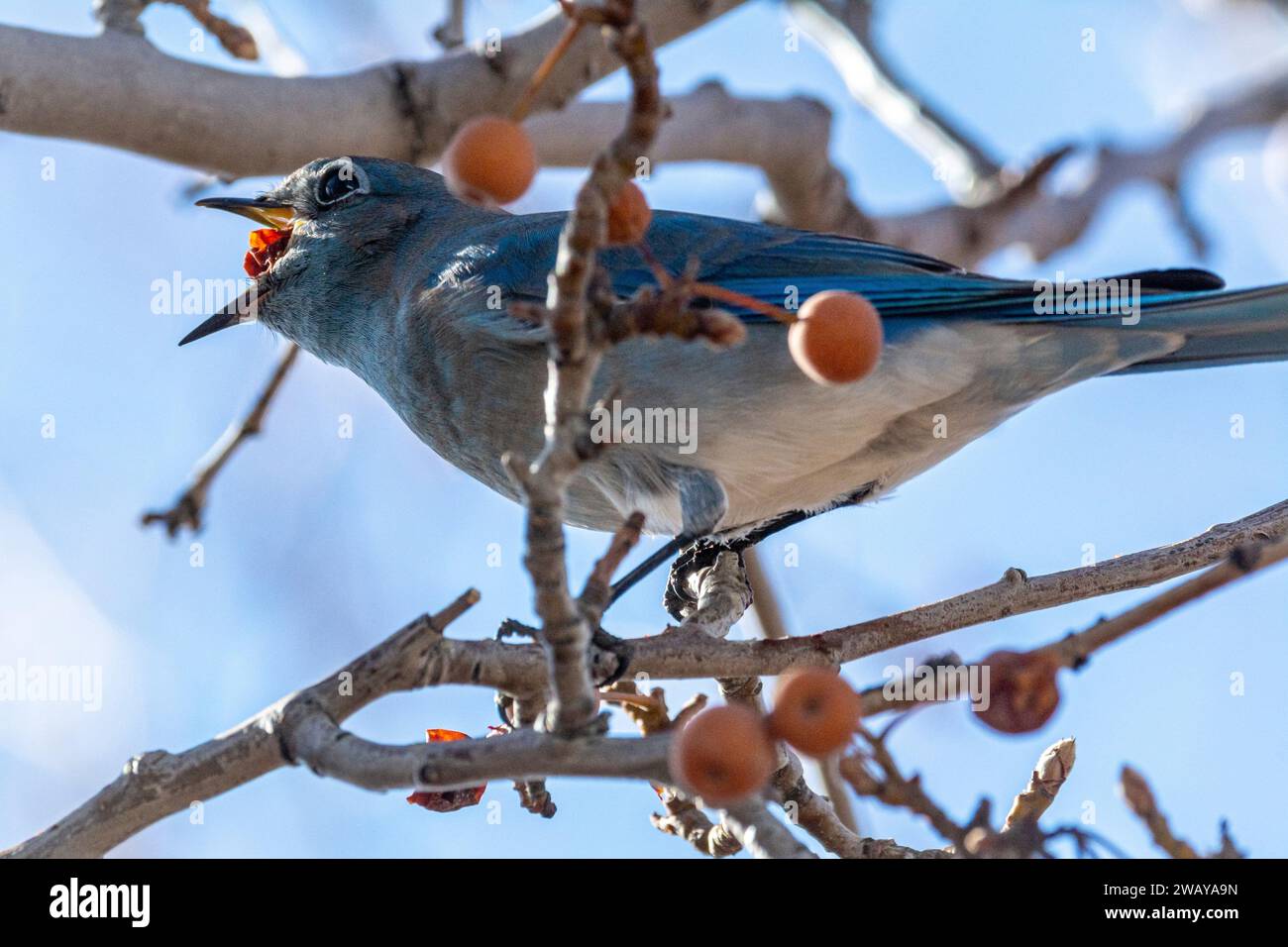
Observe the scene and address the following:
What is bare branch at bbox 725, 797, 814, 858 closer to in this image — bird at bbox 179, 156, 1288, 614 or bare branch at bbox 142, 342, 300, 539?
bird at bbox 179, 156, 1288, 614

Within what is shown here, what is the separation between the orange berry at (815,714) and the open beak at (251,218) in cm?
295

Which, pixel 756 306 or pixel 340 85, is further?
pixel 340 85

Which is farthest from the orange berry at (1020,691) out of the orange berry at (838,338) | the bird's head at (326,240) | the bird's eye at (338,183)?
the bird's eye at (338,183)

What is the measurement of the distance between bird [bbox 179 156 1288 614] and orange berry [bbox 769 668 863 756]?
1769 millimetres

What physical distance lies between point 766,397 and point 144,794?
74.2 inches

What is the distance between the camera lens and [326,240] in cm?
453

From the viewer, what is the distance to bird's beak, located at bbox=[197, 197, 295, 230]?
460 centimetres

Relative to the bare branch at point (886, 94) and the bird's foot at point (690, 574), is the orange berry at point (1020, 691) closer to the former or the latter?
the bird's foot at point (690, 574)

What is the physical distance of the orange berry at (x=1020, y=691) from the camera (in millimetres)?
1719

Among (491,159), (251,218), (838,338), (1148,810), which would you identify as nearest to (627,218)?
(491,159)

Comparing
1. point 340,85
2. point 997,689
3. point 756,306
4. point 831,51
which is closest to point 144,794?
point 756,306

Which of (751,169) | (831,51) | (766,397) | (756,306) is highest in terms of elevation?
→ (831,51)

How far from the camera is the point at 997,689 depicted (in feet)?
5.85
